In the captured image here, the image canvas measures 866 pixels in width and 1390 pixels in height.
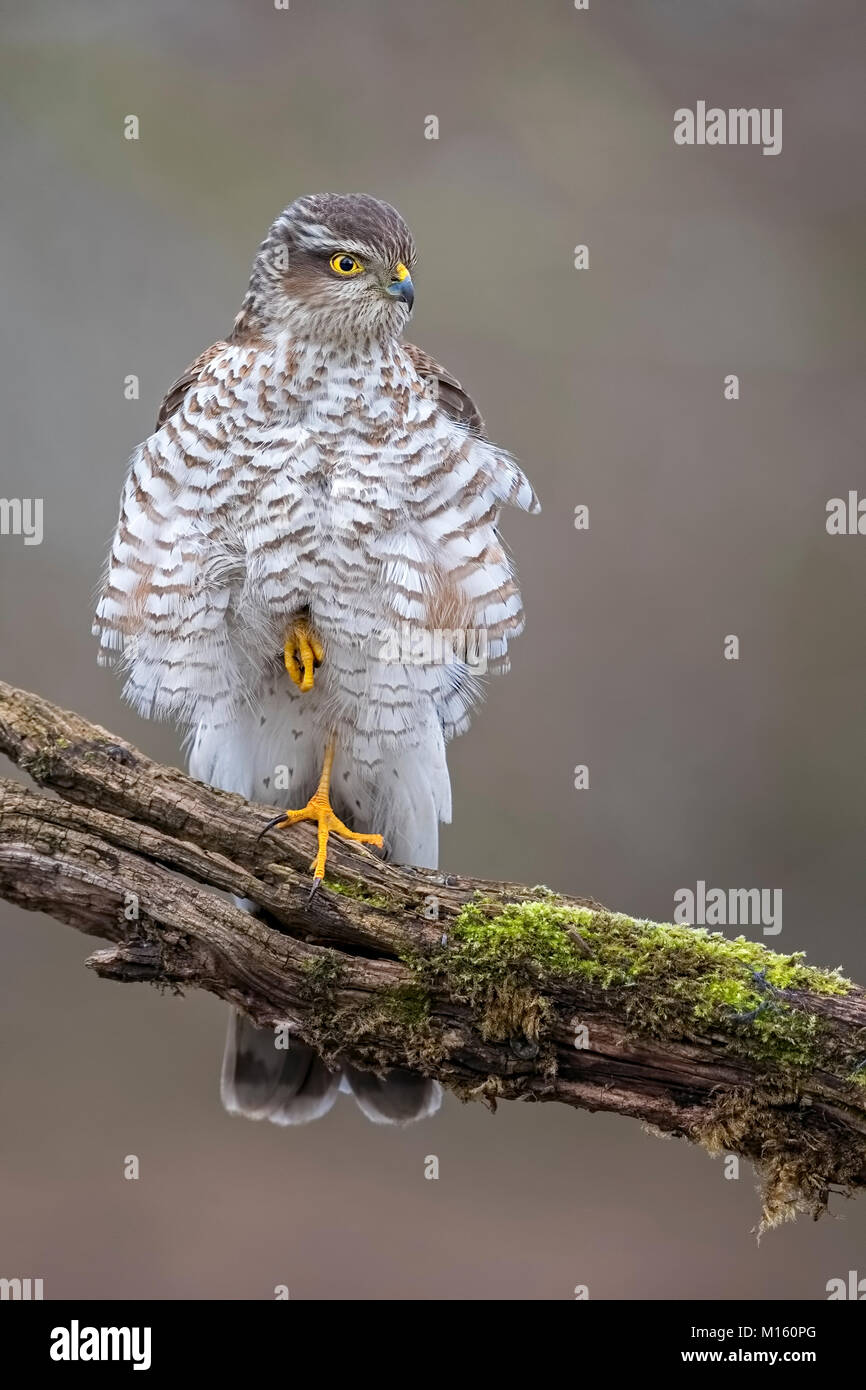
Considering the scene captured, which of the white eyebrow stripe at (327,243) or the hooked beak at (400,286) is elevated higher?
the white eyebrow stripe at (327,243)

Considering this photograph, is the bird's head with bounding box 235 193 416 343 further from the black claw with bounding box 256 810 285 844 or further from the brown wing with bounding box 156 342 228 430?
the black claw with bounding box 256 810 285 844

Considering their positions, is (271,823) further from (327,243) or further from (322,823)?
(327,243)

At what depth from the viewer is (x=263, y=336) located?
13.3 feet

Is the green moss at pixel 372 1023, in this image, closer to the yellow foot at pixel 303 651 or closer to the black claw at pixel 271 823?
the black claw at pixel 271 823

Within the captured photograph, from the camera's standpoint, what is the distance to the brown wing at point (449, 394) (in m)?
4.25

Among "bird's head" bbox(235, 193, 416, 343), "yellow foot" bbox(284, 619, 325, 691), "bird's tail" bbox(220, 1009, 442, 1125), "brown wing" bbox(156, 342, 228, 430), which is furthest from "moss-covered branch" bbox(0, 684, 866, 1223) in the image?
"bird's head" bbox(235, 193, 416, 343)

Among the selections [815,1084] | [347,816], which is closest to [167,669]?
[347,816]

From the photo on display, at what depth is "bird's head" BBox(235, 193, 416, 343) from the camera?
154 inches

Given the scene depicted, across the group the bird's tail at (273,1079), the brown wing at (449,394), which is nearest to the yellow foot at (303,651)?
the brown wing at (449,394)

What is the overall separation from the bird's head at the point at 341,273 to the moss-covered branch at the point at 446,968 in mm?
1342

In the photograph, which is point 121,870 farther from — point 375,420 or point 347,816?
point 375,420

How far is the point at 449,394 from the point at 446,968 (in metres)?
1.86

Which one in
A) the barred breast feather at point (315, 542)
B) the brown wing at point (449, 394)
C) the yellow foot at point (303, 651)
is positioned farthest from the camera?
the brown wing at point (449, 394)

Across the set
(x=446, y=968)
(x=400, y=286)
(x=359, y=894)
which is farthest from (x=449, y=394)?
(x=446, y=968)
